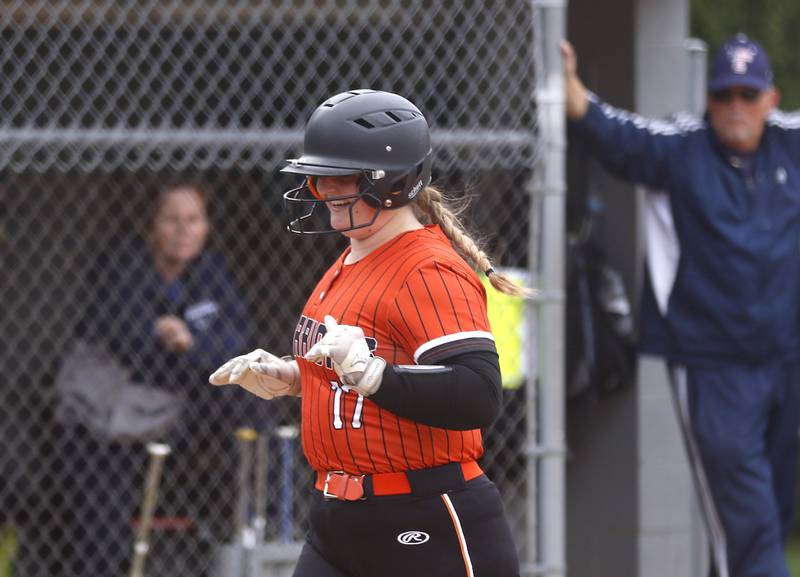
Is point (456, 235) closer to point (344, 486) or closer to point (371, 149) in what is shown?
point (371, 149)

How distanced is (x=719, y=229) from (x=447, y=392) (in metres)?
2.45

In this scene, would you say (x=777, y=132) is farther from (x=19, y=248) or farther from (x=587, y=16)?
(x=19, y=248)

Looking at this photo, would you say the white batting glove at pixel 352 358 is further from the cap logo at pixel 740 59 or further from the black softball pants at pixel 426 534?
the cap logo at pixel 740 59

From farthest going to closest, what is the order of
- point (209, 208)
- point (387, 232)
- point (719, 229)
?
1. point (209, 208)
2. point (719, 229)
3. point (387, 232)

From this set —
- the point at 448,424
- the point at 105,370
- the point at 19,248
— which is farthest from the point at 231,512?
the point at 448,424

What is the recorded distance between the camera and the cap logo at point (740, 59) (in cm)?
499

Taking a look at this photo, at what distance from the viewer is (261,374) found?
123 inches

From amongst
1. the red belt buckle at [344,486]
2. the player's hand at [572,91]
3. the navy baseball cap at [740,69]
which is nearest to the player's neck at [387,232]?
the red belt buckle at [344,486]

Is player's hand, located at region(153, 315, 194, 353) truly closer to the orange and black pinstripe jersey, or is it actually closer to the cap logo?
the orange and black pinstripe jersey

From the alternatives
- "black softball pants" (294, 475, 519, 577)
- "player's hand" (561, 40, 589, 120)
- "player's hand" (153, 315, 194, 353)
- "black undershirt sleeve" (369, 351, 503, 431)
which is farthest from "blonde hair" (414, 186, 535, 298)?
"player's hand" (153, 315, 194, 353)

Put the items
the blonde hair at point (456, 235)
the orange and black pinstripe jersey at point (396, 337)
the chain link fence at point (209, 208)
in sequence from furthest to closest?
the chain link fence at point (209, 208)
the blonde hair at point (456, 235)
the orange and black pinstripe jersey at point (396, 337)

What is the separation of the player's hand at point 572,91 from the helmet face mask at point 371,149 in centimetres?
194

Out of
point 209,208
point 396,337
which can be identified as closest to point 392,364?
point 396,337

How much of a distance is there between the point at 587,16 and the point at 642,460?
194 cm
